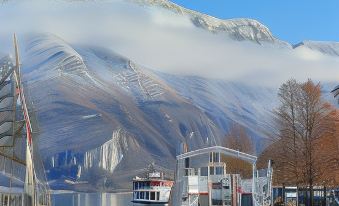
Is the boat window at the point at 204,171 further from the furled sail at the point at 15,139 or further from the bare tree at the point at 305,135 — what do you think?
the furled sail at the point at 15,139

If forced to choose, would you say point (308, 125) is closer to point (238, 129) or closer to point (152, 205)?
point (152, 205)

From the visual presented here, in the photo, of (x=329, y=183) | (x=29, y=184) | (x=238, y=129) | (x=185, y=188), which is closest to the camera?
(x=29, y=184)

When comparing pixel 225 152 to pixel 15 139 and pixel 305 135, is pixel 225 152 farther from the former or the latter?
pixel 15 139

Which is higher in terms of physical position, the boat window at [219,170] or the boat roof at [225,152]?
the boat roof at [225,152]

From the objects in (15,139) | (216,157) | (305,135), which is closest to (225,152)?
(216,157)

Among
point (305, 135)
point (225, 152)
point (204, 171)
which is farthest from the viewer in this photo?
point (305, 135)

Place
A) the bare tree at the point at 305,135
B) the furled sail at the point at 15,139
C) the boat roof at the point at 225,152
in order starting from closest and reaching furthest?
the furled sail at the point at 15,139 < the boat roof at the point at 225,152 < the bare tree at the point at 305,135

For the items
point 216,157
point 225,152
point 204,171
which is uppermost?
point 225,152

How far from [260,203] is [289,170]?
8.48 meters

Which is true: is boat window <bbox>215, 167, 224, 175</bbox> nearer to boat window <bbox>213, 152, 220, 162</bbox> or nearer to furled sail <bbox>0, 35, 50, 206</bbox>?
boat window <bbox>213, 152, 220, 162</bbox>

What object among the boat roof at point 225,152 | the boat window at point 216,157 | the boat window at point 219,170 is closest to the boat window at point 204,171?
the boat window at point 219,170

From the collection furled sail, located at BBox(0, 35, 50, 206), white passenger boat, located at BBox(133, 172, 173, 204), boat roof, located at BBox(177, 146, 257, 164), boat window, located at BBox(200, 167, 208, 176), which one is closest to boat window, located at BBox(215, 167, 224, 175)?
boat window, located at BBox(200, 167, 208, 176)

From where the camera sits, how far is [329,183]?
56.5m

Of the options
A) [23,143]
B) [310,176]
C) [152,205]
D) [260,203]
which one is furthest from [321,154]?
[152,205]
